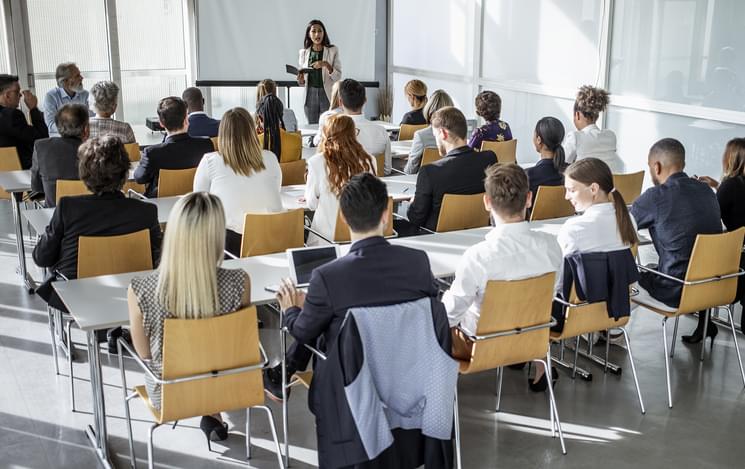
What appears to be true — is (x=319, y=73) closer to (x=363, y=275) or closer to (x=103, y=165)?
(x=103, y=165)

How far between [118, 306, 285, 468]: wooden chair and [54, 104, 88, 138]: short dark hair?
289cm

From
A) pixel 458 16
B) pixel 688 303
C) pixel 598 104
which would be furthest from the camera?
pixel 458 16

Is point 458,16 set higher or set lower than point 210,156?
higher

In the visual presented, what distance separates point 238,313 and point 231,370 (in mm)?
242

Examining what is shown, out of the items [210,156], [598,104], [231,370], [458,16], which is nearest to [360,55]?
[458,16]

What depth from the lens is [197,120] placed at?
23.4ft

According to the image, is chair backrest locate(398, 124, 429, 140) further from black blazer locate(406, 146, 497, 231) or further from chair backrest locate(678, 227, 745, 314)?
chair backrest locate(678, 227, 745, 314)

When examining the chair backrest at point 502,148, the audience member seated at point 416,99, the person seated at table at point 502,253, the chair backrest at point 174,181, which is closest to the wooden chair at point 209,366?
the person seated at table at point 502,253

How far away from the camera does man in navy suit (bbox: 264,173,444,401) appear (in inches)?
115

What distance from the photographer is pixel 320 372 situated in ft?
9.88

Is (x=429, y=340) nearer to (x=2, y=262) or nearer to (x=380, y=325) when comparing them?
(x=380, y=325)

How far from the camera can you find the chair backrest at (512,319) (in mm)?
3572

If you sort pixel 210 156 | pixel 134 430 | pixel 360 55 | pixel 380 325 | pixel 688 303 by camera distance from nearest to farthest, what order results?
pixel 380 325 < pixel 134 430 < pixel 688 303 < pixel 210 156 < pixel 360 55

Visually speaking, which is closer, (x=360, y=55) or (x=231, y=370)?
(x=231, y=370)
